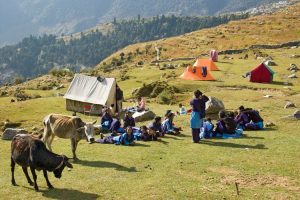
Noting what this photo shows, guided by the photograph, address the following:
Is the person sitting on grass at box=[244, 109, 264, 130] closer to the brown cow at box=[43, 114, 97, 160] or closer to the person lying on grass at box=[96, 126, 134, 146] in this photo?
the person lying on grass at box=[96, 126, 134, 146]

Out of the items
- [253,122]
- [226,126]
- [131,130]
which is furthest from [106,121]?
[253,122]

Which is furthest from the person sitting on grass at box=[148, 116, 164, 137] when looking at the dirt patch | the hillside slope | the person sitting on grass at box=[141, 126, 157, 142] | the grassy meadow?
the hillside slope

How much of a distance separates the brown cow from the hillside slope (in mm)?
68455

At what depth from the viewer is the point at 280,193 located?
15898 millimetres

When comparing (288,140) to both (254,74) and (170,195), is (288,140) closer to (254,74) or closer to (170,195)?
(170,195)

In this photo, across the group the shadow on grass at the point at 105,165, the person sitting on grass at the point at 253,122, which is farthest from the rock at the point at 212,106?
the shadow on grass at the point at 105,165

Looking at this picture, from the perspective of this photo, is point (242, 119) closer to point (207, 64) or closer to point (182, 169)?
point (182, 169)

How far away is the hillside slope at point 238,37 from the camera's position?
9550 cm

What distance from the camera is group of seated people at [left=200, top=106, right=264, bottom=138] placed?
82.5 ft

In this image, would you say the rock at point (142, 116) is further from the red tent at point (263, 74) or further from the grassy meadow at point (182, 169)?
the red tent at point (263, 74)

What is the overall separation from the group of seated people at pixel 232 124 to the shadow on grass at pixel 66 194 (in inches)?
419

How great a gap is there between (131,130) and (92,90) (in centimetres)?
1538

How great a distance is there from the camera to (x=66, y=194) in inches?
→ 627

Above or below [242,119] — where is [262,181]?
below
